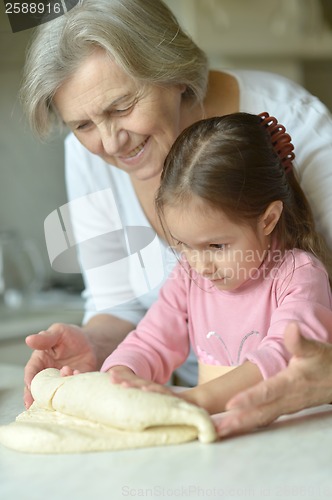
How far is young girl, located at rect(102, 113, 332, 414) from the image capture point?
0.83 m

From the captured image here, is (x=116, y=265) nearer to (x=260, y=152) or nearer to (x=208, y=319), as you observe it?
(x=208, y=319)

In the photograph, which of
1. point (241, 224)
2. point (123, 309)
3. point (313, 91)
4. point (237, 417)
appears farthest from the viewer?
point (313, 91)

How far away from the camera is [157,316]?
3.37 feet

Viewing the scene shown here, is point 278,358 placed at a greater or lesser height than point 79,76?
lesser

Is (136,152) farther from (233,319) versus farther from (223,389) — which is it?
(223,389)

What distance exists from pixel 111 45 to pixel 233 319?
381mm

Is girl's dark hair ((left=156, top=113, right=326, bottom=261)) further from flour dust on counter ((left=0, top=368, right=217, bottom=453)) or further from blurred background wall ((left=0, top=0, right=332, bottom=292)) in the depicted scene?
blurred background wall ((left=0, top=0, right=332, bottom=292))

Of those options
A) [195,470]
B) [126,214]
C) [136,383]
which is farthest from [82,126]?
[195,470]

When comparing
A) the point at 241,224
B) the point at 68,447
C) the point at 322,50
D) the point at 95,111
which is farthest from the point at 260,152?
the point at 322,50

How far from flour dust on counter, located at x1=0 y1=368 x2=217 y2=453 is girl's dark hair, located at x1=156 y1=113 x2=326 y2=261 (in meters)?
0.25

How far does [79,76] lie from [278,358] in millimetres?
459

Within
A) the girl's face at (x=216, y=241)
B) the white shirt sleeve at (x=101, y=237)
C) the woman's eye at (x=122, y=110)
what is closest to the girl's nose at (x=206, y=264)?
the girl's face at (x=216, y=241)

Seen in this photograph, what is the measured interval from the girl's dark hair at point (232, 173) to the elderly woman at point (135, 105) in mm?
106

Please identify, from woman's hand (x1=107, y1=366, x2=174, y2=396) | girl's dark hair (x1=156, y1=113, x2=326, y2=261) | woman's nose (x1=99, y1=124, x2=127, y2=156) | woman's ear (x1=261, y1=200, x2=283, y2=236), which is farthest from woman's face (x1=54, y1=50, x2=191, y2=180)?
woman's hand (x1=107, y1=366, x2=174, y2=396)
